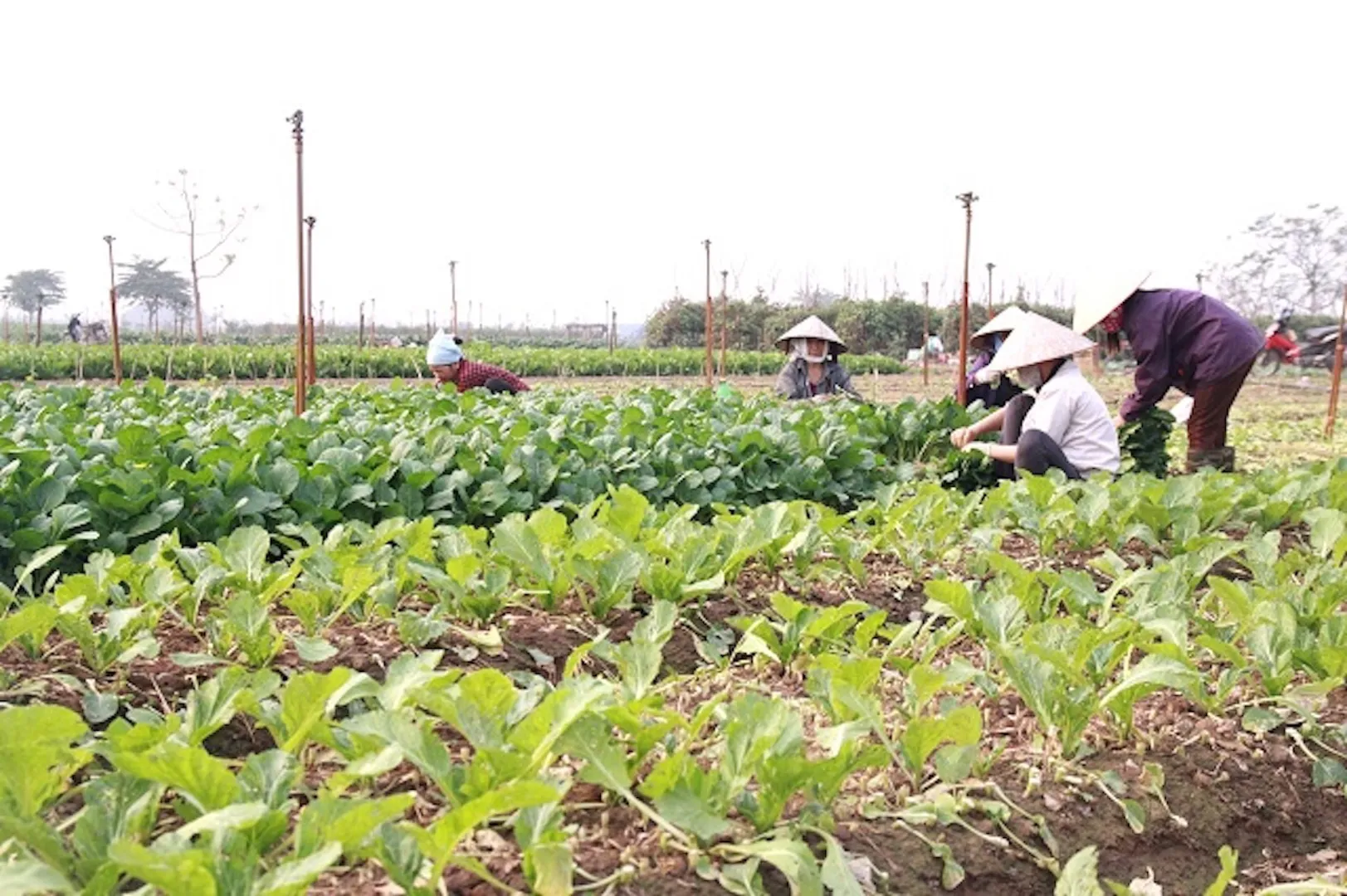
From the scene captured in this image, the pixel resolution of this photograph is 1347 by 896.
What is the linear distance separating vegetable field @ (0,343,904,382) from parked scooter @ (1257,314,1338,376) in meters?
9.16

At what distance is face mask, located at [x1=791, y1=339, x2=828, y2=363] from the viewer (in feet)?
27.8

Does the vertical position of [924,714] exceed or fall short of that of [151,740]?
it falls short

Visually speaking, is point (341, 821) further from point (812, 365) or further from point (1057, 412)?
point (812, 365)

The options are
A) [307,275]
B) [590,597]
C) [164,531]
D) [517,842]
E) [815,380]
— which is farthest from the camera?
[815,380]

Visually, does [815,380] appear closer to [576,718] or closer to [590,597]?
[590,597]

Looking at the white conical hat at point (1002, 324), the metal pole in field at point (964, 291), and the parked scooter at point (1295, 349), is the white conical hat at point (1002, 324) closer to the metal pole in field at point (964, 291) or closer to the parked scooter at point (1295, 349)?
the metal pole in field at point (964, 291)

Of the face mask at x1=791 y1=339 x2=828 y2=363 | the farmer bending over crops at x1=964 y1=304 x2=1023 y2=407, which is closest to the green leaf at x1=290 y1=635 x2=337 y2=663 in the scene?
the farmer bending over crops at x1=964 y1=304 x2=1023 y2=407

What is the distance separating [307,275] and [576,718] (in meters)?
6.87

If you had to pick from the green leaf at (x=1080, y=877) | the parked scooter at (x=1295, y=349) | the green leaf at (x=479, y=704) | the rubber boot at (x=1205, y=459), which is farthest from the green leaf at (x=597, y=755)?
the parked scooter at (x=1295, y=349)

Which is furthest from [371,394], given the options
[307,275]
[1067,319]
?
[1067,319]

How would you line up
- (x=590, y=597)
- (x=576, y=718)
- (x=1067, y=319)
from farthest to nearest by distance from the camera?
(x=1067, y=319), (x=590, y=597), (x=576, y=718)

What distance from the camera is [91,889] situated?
1203 millimetres

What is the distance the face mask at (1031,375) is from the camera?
548 cm

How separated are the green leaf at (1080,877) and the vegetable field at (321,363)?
680 inches
